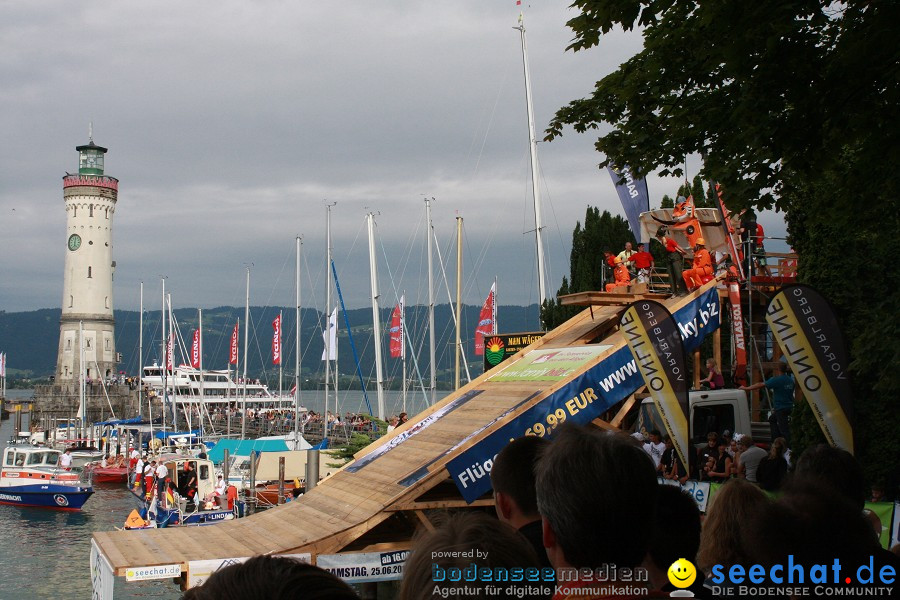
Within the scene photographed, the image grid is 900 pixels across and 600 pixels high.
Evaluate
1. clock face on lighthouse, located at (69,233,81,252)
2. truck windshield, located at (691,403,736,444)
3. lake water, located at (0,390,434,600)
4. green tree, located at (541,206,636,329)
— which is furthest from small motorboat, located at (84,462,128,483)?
clock face on lighthouse, located at (69,233,81,252)

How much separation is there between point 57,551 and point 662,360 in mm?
30806

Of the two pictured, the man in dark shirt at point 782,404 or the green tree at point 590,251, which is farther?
the green tree at point 590,251

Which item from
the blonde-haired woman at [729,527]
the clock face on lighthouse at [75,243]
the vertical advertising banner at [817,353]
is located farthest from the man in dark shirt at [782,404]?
the clock face on lighthouse at [75,243]

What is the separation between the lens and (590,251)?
38.8 meters

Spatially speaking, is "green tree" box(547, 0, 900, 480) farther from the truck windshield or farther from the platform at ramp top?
the platform at ramp top

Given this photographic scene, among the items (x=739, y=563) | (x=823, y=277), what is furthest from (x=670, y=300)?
(x=739, y=563)

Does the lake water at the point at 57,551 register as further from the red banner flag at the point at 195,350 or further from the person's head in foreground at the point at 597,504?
the person's head in foreground at the point at 597,504

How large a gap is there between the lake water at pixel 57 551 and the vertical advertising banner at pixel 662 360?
1759 centimetres

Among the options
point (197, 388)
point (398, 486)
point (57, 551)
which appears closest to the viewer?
point (398, 486)

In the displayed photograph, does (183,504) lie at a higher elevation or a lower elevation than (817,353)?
lower

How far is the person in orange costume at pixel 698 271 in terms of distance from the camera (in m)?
17.1

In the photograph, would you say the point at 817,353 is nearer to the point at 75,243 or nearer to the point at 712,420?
the point at 712,420

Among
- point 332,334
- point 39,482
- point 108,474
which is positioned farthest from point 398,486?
point 108,474

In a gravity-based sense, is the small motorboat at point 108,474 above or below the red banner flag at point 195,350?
below
